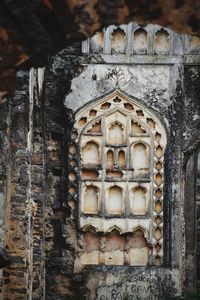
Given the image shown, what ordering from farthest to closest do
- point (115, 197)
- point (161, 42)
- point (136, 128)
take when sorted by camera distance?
point (161, 42) < point (136, 128) < point (115, 197)

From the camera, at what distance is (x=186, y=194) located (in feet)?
35.3

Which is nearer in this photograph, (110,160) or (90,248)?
(90,248)

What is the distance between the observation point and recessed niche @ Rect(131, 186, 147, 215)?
8.90 meters

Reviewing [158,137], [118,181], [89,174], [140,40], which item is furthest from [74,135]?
[140,40]

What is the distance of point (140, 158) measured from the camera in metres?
8.97

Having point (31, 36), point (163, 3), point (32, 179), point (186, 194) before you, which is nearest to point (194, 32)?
point (163, 3)

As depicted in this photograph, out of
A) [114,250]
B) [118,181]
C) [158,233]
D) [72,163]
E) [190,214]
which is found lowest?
[114,250]

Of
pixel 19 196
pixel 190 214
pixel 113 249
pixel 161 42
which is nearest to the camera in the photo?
pixel 19 196

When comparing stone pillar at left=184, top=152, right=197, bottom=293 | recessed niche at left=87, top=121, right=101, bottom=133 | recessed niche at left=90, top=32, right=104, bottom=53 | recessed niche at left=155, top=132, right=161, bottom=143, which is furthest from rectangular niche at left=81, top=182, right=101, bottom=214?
stone pillar at left=184, top=152, right=197, bottom=293

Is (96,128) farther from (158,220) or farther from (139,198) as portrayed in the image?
(158,220)

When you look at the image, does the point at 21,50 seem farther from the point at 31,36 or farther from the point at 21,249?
the point at 21,249

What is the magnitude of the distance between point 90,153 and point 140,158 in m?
0.64

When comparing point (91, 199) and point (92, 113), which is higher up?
point (92, 113)

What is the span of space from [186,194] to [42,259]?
2.97 metres
